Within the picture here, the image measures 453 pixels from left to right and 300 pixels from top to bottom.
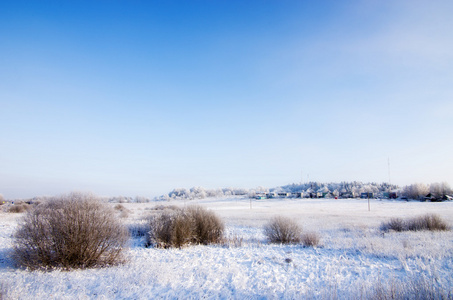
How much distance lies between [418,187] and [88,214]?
131926 millimetres

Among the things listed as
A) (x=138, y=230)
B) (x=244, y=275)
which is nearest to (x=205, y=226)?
(x=138, y=230)

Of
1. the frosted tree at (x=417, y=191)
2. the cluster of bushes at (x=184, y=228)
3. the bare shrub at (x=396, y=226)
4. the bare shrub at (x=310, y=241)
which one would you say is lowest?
the frosted tree at (x=417, y=191)

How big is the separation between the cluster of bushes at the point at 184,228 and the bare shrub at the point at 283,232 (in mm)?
3574

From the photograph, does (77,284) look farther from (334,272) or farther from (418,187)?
(418,187)

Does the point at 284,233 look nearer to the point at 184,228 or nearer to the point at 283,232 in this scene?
the point at 283,232

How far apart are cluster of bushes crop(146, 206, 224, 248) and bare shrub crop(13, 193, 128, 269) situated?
4389 mm

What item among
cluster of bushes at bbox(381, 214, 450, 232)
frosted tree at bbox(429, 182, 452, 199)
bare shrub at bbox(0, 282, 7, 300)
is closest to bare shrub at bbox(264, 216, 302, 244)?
cluster of bushes at bbox(381, 214, 450, 232)

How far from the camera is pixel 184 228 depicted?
48.5 ft

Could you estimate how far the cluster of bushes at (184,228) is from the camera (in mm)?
14195

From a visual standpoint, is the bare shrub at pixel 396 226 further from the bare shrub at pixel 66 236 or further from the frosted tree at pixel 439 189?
the frosted tree at pixel 439 189

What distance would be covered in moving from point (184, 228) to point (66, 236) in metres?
6.81

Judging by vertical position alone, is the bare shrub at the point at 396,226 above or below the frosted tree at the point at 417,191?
above

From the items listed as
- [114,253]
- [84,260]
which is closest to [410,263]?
[114,253]

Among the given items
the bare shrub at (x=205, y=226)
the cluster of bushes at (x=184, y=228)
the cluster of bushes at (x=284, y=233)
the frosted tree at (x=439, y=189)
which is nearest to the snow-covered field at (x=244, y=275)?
the cluster of bushes at (x=184, y=228)
